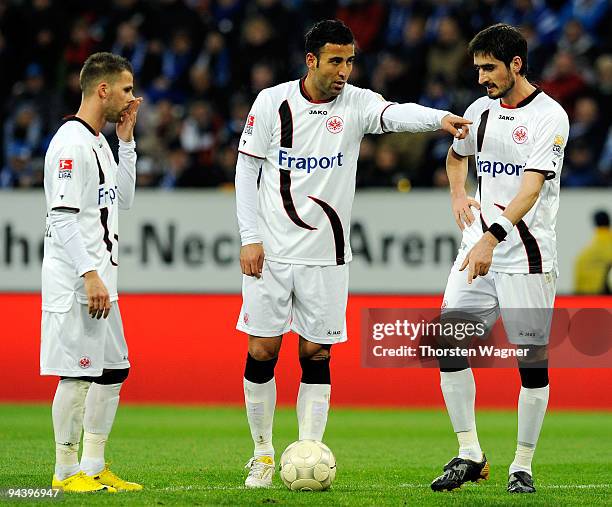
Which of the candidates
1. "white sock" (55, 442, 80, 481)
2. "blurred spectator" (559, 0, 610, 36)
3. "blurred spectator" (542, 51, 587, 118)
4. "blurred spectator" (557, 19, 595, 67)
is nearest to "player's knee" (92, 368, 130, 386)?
"white sock" (55, 442, 80, 481)

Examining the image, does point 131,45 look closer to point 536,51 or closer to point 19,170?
point 19,170

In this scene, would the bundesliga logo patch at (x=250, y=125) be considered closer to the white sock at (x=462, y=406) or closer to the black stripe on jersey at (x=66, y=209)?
the black stripe on jersey at (x=66, y=209)

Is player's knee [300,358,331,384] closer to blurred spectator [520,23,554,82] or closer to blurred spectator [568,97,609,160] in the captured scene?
blurred spectator [568,97,609,160]

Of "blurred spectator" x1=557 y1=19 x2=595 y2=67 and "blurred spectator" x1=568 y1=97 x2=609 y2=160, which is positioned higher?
"blurred spectator" x1=557 y1=19 x2=595 y2=67

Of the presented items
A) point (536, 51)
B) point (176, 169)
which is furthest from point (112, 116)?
point (536, 51)

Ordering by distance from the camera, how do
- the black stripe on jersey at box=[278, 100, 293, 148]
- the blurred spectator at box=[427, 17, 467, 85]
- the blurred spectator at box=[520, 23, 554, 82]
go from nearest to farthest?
the black stripe on jersey at box=[278, 100, 293, 148] < the blurred spectator at box=[427, 17, 467, 85] < the blurred spectator at box=[520, 23, 554, 82]

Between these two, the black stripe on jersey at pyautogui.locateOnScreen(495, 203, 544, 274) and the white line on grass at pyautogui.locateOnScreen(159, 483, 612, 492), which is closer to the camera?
the white line on grass at pyautogui.locateOnScreen(159, 483, 612, 492)

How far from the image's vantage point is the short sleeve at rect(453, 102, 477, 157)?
24.0 feet

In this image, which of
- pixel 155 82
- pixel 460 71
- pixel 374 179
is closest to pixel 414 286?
pixel 374 179

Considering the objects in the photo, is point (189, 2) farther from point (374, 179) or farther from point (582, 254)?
point (582, 254)

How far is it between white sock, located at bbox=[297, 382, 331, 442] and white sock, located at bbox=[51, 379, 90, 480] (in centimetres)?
125

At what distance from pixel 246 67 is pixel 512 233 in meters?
8.87

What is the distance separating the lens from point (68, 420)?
6.54 metres

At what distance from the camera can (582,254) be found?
13.2m
